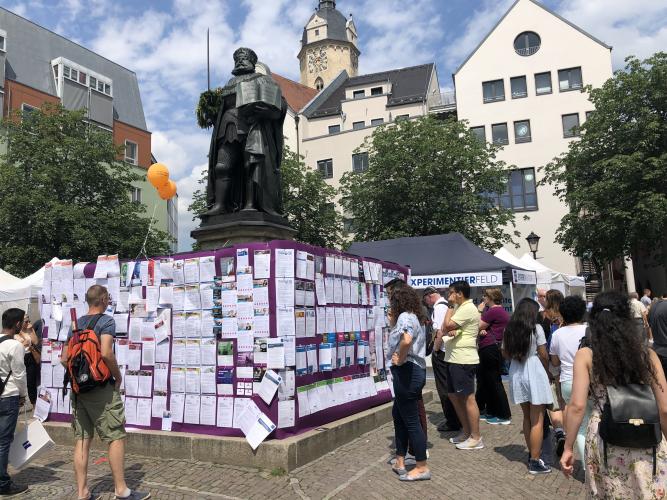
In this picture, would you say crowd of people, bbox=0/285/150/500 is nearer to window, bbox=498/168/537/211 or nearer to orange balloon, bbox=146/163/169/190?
orange balloon, bbox=146/163/169/190

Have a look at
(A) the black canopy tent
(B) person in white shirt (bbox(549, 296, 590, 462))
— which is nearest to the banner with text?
(A) the black canopy tent

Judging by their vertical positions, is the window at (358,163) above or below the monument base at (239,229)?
above

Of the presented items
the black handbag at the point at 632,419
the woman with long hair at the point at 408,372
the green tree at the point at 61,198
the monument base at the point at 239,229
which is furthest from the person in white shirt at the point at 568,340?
the green tree at the point at 61,198

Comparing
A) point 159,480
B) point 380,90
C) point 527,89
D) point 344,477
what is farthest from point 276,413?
point 380,90

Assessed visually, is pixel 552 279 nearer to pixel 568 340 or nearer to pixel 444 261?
pixel 444 261

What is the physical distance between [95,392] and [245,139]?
12.8ft

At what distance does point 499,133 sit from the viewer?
37.2 metres

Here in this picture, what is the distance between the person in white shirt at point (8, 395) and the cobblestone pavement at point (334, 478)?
24 cm

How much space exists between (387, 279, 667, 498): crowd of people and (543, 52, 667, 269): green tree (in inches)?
672

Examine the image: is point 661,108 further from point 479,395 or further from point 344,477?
point 344,477

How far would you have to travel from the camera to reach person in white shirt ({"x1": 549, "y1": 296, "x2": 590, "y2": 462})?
486 cm

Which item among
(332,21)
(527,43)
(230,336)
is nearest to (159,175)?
(230,336)

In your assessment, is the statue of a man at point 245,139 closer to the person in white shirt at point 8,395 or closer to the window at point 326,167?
the person in white shirt at point 8,395

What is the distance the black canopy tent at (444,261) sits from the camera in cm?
1239
